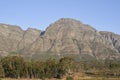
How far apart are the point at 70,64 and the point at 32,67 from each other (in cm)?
3137

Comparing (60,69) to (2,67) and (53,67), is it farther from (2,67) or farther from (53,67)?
(2,67)

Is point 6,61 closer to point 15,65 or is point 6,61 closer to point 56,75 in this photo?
point 15,65

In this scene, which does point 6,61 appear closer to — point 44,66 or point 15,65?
point 15,65

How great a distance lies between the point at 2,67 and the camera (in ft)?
580

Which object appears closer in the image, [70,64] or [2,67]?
[2,67]

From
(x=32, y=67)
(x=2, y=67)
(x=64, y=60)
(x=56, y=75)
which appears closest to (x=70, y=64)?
(x=64, y=60)

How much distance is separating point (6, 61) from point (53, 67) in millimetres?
28333

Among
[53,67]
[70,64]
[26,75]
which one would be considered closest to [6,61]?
[26,75]

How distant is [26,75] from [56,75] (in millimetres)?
18374

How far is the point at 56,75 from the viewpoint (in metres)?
180

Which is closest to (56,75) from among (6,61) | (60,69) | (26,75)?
(60,69)

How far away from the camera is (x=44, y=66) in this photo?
17275 cm

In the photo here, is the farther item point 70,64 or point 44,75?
point 70,64

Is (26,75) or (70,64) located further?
(70,64)
